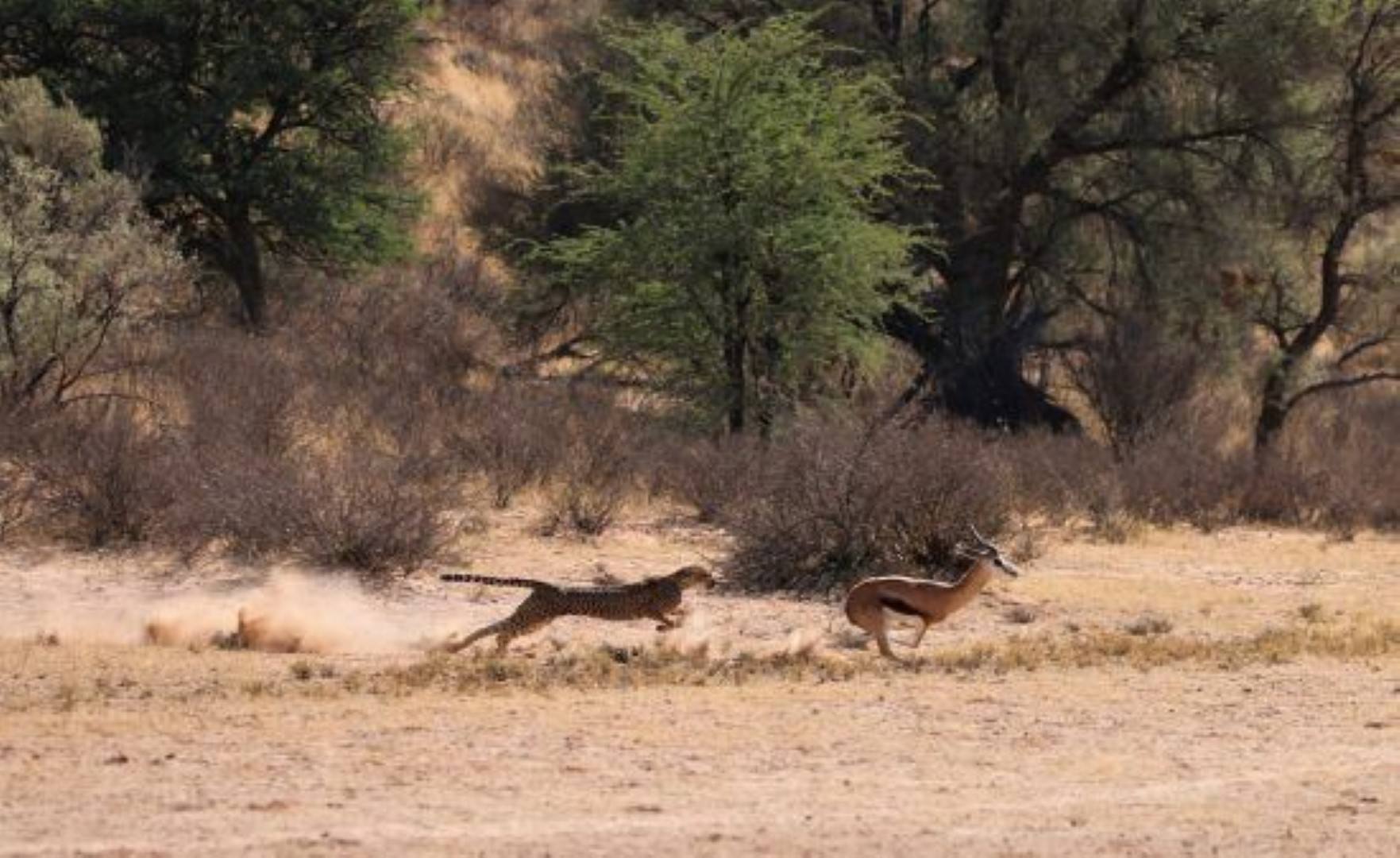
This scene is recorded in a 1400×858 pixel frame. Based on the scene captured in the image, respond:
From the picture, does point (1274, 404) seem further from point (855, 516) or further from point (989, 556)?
point (989, 556)

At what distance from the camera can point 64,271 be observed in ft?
79.4

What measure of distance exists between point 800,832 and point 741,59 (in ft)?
55.2

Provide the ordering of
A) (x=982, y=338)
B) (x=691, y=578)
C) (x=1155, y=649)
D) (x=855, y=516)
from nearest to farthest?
1. (x=691, y=578)
2. (x=1155, y=649)
3. (x=855, y=516)
4. (x=982, y=338)

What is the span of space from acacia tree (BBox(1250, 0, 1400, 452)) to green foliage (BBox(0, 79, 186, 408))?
51.4ft

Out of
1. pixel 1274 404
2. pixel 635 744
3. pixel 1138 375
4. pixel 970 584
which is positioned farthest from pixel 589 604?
pixel 1274 404

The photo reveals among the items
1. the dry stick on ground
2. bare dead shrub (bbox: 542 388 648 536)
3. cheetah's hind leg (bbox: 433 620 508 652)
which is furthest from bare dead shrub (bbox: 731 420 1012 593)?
cheetah's hind leg (bbox: 433 620 508 652)

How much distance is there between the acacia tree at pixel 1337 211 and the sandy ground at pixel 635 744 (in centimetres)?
1592

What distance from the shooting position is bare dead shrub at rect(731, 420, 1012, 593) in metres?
17.8

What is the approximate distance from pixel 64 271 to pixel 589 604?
11949 millimetres

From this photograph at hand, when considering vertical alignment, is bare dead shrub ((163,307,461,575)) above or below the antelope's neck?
above

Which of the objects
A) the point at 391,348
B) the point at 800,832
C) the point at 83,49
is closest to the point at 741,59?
the point at 391,348

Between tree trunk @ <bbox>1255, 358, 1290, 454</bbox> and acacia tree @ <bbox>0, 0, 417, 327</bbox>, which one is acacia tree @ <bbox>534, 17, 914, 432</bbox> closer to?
acacia tree @ <bbox>0, 0, 417, 327</bbox>

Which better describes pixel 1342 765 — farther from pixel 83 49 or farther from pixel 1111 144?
pixel 83 49

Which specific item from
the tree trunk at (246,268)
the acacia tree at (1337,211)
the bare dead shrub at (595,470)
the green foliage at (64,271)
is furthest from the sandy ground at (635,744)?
the acacia tree at (1337,211)
